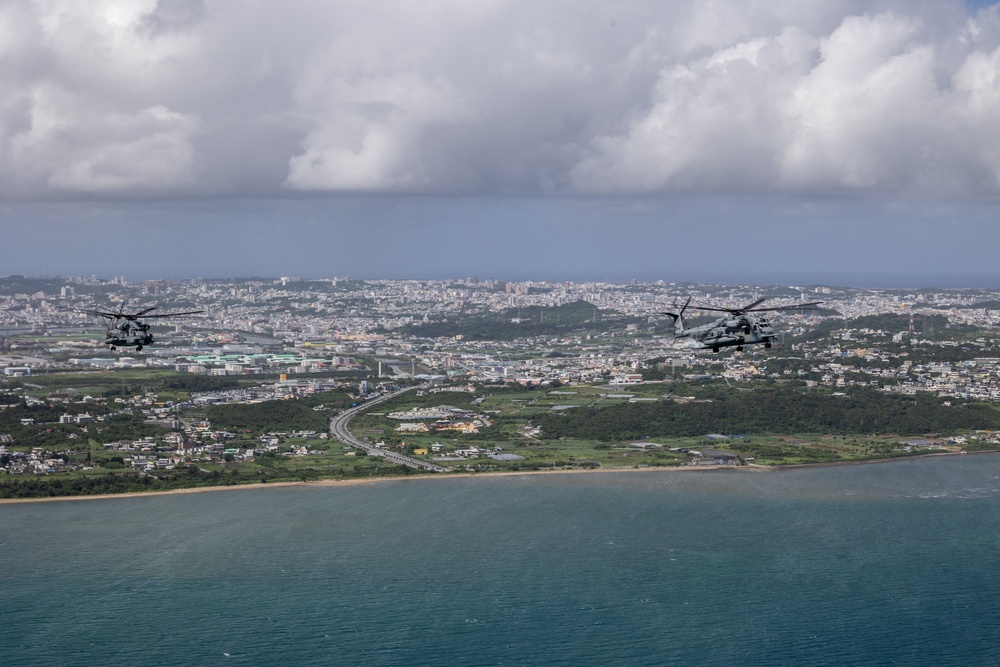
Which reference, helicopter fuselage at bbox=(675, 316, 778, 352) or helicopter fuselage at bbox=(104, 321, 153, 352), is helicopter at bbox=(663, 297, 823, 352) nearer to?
helicopter fuselage at bbox=(675, 316, 778, 352)

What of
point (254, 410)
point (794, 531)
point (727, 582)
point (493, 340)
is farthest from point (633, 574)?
point (493, 340)

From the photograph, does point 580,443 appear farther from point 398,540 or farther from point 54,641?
point 54,641

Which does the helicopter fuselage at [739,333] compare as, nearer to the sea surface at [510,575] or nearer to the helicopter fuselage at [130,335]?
the sea surface at [510,575]

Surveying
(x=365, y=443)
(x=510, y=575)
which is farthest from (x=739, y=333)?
(x=365, y=443)

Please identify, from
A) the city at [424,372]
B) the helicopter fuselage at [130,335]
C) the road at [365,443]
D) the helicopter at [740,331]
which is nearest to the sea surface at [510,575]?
the road at [365,443]

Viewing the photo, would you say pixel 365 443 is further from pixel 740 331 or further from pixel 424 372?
pixel 424 372

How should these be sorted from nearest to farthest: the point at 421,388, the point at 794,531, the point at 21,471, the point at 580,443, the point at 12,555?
the point at 12,555
the point at 794,531
the point at 21,471
the point at 580,443
the point at 421,388

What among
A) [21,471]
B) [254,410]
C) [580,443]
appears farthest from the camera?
[254,410]
